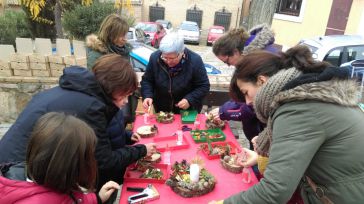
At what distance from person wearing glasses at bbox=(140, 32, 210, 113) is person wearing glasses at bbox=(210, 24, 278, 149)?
13.9 inches

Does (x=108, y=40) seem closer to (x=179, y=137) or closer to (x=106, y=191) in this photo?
(x=179, y=137)

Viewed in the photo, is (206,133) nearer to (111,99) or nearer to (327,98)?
(111,99)

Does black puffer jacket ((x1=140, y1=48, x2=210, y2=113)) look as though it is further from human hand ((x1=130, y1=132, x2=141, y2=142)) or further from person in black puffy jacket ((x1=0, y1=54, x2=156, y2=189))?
person in black puffy jacket ((x1=0, y1=54, x2=156, y2=189))

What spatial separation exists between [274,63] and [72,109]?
1038 millimetres

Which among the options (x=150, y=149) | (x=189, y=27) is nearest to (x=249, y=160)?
(x=150, y=149)

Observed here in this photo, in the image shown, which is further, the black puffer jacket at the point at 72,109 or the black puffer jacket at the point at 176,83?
the black puffer jacket at the point at 176,83

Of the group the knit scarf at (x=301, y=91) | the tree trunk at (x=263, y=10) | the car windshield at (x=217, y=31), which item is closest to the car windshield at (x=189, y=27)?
the car windshield at (x=217, y=31)

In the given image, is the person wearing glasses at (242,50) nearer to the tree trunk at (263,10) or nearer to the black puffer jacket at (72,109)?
the black puffer jacket at (72,109)

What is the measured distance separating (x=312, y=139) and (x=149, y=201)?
A: 957 mm

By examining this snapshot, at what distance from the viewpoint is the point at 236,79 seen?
1736 mm

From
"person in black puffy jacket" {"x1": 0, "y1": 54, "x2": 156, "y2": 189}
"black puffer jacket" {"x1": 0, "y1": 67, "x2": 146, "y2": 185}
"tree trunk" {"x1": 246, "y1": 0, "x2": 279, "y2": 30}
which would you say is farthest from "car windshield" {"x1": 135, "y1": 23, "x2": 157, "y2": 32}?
"black puffer jacket" {"x1": 0, "y1": 67, "x2": 146, "y2": 185}

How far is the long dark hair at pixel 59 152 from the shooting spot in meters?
1.22

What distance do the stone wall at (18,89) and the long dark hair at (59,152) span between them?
3382mm

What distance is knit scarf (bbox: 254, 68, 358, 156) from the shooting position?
126cm
